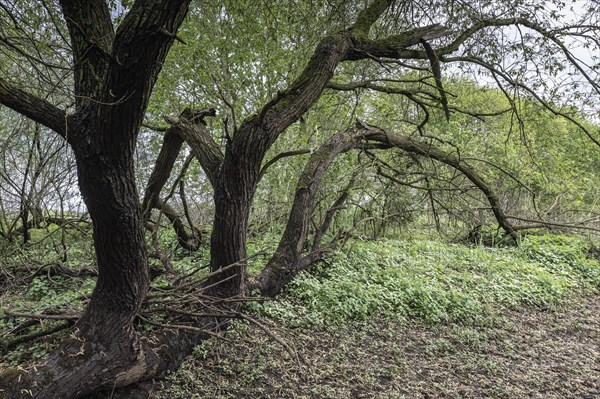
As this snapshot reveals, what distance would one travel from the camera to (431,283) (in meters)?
5.30

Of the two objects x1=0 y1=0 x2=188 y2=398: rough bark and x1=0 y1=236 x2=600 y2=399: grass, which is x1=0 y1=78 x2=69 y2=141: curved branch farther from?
x1=0 y1=236 x2=600 y2=399: grass

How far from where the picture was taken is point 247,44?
5.70 m

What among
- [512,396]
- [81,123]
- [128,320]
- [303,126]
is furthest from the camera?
[303,126]

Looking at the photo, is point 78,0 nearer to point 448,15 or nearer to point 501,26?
point 448,15

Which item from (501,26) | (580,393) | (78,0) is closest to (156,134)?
(78,0)

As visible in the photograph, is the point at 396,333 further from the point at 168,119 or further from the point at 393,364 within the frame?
the point at 168,119

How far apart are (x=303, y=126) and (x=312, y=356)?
4.10 m

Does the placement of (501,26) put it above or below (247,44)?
below

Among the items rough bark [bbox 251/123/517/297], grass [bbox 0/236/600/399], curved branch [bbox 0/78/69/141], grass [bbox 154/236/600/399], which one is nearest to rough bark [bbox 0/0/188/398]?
curved branch [bbox 0/78/69/141]

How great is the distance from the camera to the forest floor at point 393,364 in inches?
118

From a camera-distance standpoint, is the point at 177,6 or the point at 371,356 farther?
the point at 371,356

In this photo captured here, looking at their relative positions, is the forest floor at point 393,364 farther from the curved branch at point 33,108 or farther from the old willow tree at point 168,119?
the curved branch at point 33,108

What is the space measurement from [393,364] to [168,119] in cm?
337

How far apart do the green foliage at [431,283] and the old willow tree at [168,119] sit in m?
0.51
